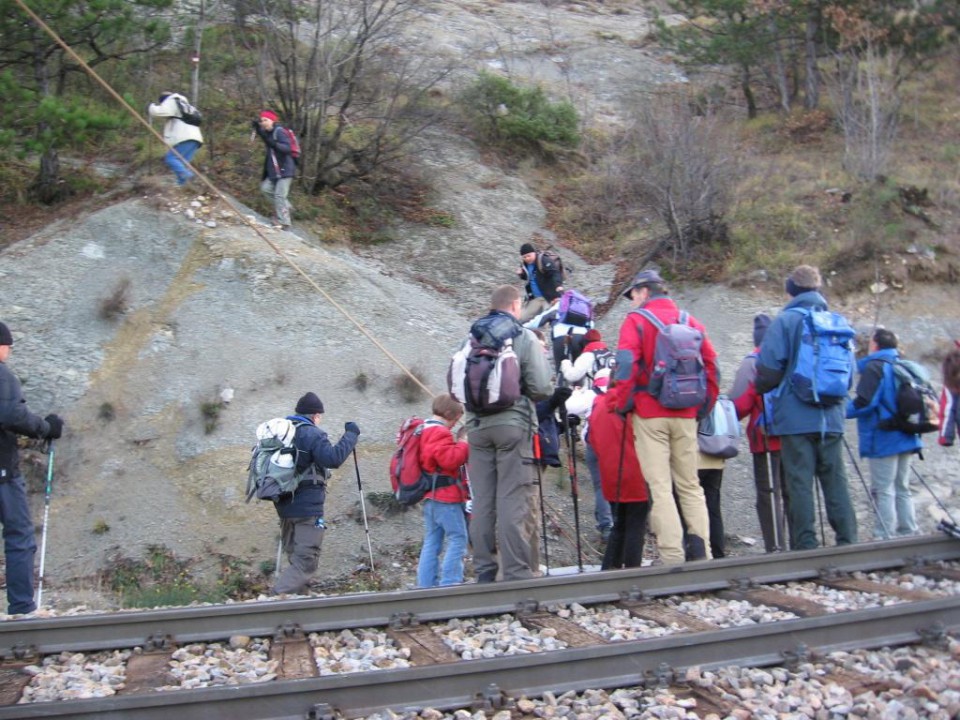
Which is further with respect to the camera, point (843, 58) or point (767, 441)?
point (843, 58)

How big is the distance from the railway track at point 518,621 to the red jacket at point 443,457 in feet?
4.99

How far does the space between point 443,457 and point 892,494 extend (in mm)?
4377

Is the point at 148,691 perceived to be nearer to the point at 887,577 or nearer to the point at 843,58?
the point at 887,577

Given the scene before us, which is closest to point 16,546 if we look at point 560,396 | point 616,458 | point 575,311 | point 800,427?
point 560,396

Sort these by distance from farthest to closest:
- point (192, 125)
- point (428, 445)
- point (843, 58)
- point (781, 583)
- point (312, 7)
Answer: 1. point (843, 58)
2. point (312, 7)
3. point (192, 125)
4. point (428, 445)
5. point (781, 583)

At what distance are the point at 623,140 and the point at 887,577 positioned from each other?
689 inches

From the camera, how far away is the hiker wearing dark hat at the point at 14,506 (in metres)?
7.58

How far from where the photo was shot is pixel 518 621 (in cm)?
625

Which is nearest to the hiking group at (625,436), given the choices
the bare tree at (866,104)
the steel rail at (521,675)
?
the steel rail at (521,675)

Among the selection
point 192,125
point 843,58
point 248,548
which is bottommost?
point 248,548

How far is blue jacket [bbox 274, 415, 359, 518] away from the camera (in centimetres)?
808

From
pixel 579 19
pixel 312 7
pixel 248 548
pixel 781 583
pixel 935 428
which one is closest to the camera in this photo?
pixel 781 583

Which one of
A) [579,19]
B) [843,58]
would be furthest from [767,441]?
[579,19]

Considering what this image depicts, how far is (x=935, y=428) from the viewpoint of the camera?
9.09m
